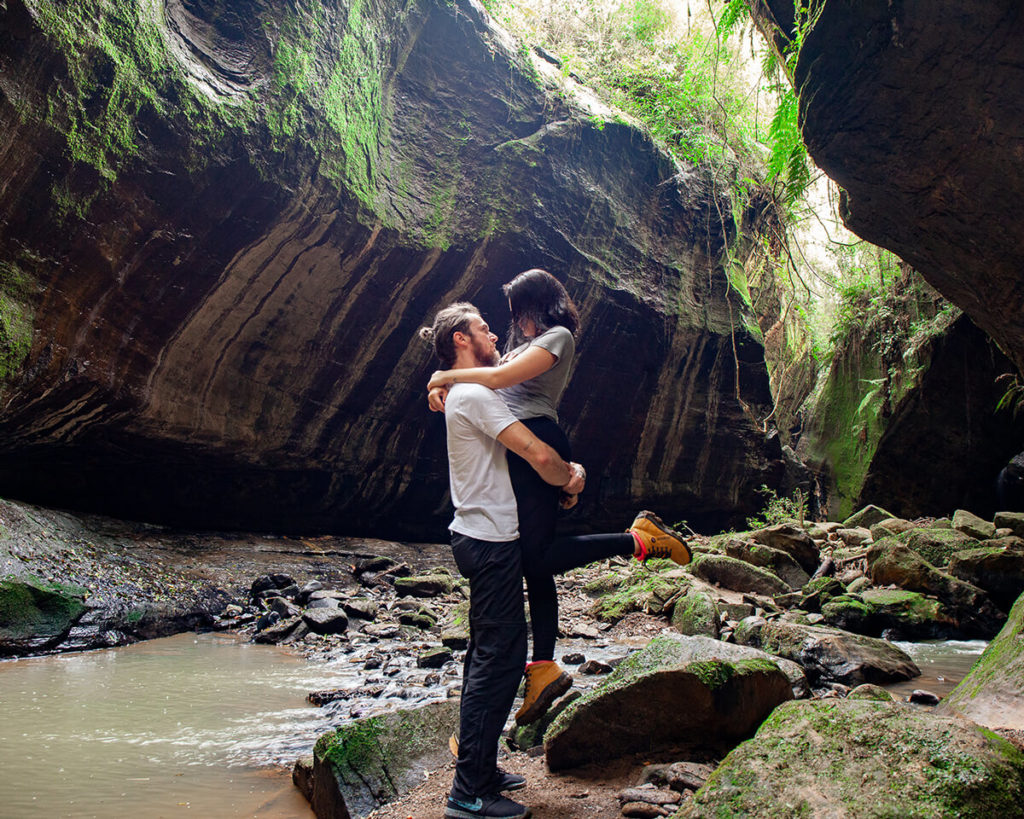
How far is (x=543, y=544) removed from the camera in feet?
7.01

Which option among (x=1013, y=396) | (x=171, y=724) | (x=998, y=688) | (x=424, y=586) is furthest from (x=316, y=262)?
(x=1013, y=396)

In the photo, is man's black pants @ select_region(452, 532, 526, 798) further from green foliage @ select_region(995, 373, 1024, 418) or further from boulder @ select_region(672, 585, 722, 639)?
green foliage @ select_region(995, 373, 1024, 418)

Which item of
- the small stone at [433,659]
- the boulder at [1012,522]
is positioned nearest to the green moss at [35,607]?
the small stone at [433,659]

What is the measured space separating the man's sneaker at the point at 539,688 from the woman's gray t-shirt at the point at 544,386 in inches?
36.5

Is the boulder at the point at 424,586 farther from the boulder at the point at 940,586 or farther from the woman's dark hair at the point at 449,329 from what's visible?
the woman's dark hair at the point at 449,329

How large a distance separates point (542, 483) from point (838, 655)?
8.66 ft

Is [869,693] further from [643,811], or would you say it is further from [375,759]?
[375,759]

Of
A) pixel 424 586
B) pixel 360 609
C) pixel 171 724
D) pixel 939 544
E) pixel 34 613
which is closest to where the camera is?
pixel 171 724

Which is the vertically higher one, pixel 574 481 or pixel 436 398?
pixel 436 398

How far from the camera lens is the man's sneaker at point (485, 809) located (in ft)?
5.89

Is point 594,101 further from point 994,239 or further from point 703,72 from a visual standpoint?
point 994,239

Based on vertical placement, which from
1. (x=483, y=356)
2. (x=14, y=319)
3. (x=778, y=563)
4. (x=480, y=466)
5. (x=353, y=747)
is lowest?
(x=353, y=747)

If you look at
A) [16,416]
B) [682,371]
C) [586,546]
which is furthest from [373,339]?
[586,546]

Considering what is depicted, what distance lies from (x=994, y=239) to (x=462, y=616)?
4.96 m
